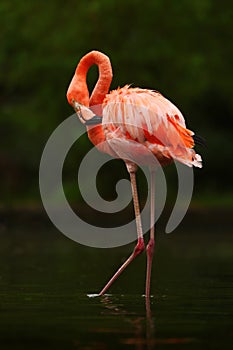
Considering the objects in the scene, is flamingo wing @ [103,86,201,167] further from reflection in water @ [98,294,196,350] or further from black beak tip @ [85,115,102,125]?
reflection in water @ [98,294,196,350]

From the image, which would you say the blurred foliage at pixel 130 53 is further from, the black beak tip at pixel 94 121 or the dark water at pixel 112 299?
the black beak tip at pixel 94 121

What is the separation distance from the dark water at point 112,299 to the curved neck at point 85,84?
186 centimetres

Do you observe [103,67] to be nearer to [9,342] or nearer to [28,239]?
[9,342]

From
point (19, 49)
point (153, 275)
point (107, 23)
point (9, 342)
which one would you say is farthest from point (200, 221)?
point (9, 342)

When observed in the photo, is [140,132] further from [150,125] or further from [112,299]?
[112,299]

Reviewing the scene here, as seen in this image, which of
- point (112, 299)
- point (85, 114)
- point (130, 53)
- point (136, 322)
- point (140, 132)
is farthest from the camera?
point (130, 53)

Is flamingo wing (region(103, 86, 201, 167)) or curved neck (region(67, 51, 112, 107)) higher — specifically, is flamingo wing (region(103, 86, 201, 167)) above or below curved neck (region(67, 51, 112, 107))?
below

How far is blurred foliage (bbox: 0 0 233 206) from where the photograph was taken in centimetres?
2438

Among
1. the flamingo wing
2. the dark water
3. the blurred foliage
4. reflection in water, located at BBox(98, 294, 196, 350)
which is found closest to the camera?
reflection in water, located at BBox(98, 294, 196, 350)

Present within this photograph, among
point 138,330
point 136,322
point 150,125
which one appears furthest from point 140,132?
point 138,330

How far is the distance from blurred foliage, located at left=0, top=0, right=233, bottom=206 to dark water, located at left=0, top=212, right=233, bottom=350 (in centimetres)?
846

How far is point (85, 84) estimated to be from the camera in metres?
10.6

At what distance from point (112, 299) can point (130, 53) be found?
15.7m

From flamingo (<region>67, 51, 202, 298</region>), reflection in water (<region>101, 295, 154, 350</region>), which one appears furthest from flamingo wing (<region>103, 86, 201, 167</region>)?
reflection in water (<region>101, 295, 154, 350</region>)
